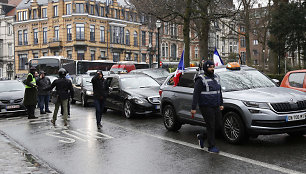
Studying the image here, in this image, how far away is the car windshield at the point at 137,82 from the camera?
1417cm

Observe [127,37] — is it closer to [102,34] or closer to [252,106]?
[102,34]

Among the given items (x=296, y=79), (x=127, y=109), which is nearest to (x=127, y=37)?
(x=127, y=109)

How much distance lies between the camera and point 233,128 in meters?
8.02

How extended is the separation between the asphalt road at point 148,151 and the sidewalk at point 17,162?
9.2 inches

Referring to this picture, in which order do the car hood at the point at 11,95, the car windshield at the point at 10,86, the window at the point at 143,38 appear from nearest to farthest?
1. the car hood at the point at 11,95
2. the car windshield at the point at 10,86
3. the window at the point at 143,38

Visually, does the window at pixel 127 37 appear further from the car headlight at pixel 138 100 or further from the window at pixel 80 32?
the car headlight at pixel 138 100

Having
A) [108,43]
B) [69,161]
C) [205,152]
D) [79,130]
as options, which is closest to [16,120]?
[79,130]

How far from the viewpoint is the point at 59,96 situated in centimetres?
1216

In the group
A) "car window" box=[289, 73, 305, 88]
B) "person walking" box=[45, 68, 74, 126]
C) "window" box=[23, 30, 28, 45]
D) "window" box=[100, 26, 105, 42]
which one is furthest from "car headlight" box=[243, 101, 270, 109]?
"window" box=[23, 30, 28, 45]

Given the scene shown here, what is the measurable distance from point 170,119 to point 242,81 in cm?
235

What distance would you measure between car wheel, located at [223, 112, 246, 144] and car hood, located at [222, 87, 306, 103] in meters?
0.42

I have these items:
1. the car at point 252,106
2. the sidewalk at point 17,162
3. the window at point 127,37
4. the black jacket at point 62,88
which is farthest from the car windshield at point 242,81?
the window at point 127,37

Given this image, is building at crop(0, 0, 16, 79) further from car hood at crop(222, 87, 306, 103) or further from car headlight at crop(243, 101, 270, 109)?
car headlight at crop(243, 101, 270, 109)

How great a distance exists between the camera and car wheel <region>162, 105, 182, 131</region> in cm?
995
